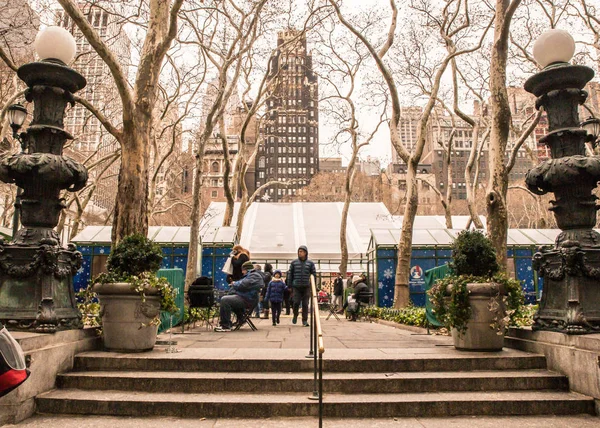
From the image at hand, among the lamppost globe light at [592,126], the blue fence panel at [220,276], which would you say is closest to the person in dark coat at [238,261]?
the lamppost globe light at [592,126]

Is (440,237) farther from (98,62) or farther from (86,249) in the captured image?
(98,62)

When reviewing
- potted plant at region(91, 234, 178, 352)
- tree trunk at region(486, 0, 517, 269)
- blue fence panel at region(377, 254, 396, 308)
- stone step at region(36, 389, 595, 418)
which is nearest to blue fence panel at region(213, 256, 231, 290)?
blue fence panel at region(377, 254, 396, 308)

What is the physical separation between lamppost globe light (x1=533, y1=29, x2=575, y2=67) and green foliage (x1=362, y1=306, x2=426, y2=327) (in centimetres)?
642

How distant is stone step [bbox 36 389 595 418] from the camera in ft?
14.9

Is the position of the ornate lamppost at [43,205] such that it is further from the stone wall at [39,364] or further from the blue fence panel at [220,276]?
the blue fence panel at [220,276]

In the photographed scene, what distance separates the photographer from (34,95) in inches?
232

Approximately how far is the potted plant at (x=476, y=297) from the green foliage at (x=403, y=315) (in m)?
4.17

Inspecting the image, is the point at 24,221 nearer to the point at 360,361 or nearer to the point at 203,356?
the point at 203,356

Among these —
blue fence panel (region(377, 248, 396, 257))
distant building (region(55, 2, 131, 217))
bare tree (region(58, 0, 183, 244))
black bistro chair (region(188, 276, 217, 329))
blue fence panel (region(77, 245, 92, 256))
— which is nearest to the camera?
bare tree (region(58, 0, 183, 244))

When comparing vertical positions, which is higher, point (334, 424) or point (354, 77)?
point (354, 77)

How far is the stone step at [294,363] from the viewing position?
17.9ft

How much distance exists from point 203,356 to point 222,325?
4466 mm

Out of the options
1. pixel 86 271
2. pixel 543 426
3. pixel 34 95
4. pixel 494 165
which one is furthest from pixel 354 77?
pixel 543 426

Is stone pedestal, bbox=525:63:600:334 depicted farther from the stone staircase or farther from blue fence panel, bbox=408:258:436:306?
blue fence panel, bbox=408:258:436:306
